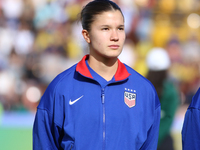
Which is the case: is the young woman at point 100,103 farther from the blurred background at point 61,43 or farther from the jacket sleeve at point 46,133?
the blurred background at point 61,43

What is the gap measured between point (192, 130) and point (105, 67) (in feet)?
2.39

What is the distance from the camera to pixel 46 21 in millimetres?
6270

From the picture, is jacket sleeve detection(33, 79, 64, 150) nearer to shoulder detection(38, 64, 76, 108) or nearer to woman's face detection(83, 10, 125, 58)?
shoulder detection(38, 64, 76, 108)

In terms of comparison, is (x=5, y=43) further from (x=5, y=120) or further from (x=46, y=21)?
(x=5, y=120)

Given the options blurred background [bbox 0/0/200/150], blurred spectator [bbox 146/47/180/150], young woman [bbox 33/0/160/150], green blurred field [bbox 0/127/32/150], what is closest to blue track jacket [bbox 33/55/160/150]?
young woman [bbox 33/0/160/150]

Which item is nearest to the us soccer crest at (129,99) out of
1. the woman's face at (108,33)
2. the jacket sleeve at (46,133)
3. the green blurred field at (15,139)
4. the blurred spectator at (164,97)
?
the woman's face at (108,33)

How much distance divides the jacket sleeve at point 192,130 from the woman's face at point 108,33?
66 cm

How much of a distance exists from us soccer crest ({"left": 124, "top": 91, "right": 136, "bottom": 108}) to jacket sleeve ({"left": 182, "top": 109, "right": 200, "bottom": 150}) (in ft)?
1.31

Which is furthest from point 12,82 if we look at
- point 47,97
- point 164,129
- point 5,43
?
point 47,97

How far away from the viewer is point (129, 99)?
2.34 m

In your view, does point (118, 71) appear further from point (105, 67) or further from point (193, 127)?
point (193, 127)

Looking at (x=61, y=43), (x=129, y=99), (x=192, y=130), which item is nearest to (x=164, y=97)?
(x=192, y=130)

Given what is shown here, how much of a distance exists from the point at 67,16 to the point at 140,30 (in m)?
1.34

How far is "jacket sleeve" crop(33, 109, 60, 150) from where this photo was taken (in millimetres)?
2342
